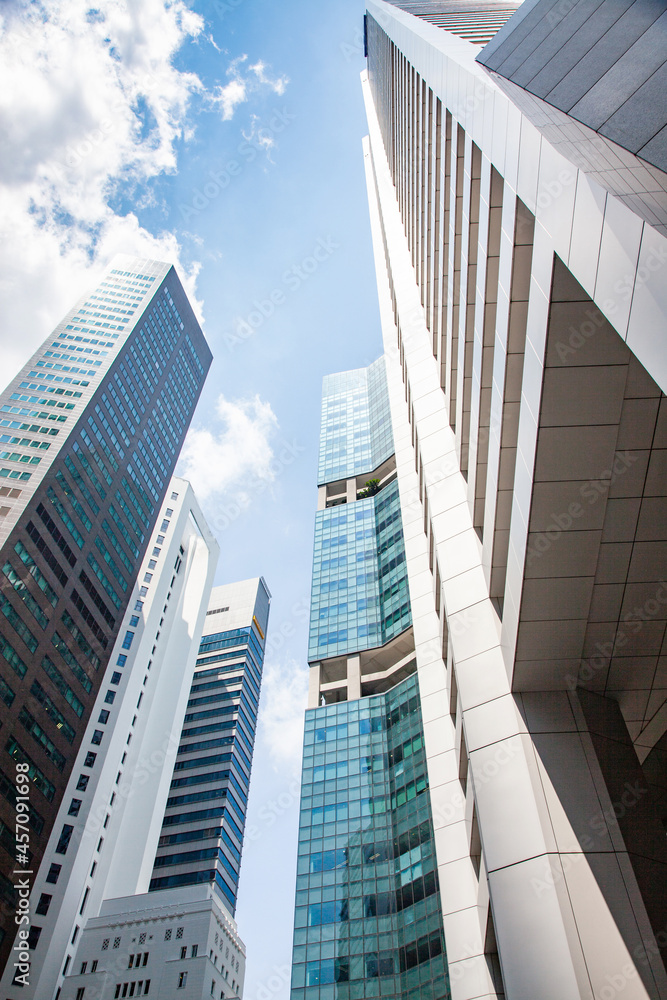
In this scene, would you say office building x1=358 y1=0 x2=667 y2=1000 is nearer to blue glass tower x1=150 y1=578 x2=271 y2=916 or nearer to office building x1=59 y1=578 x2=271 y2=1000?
office building x1=59 y1=578 x2=271 y2=1000

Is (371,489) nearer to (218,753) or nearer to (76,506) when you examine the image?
(76,506)

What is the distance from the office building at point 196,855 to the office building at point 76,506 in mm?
12938

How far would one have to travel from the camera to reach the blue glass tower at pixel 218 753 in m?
98.8

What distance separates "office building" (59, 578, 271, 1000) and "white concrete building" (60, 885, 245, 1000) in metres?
0.11

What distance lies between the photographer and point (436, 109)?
76.1ft

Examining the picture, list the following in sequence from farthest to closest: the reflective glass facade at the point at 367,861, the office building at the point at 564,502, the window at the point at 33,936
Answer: the window at the point at 33,936 → the reflective glass facade at the point at 367,861 → the office building at the point at 564,502

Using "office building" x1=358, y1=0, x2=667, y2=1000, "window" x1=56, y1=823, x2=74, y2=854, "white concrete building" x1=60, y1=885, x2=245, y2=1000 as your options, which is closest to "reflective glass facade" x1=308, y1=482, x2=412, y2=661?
"window" x1=56, y1=823, x2=74, y2=854

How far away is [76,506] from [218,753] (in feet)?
190

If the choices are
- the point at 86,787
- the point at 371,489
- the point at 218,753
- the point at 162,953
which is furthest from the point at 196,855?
the point at 371,489

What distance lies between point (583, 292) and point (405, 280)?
30.9 meters

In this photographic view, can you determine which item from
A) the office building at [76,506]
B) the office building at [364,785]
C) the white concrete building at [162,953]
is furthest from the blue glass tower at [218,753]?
the office building at [364,785]

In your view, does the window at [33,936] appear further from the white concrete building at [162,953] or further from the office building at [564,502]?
the office building at [564,502]

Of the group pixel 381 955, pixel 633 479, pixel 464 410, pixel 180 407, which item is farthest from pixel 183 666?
pixel 633 479

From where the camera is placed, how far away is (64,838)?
71.6m
